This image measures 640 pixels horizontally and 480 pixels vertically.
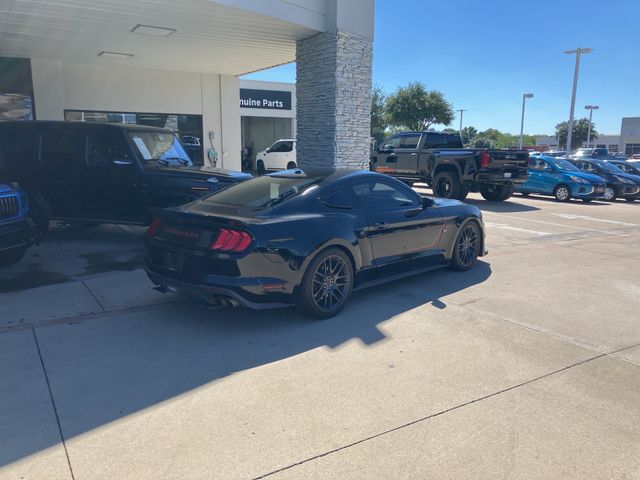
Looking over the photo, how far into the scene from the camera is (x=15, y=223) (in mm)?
6211

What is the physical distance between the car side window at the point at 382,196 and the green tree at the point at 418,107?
4221 centimetres

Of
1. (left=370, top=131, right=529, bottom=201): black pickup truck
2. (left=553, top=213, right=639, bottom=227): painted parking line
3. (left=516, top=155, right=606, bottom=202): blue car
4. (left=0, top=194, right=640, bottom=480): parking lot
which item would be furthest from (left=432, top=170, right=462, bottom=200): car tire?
(left=0, top=194, right=640, bottom=480): parking lot

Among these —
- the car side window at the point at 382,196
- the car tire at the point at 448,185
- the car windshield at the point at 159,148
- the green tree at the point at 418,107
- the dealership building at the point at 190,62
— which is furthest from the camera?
the green tree at the point at 418,107

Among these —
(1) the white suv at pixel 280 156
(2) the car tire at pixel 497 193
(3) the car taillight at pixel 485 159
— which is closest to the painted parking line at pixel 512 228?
(3) the car taillight at pixel 485 159

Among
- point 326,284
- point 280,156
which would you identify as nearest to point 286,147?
point 280,156

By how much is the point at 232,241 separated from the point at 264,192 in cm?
105

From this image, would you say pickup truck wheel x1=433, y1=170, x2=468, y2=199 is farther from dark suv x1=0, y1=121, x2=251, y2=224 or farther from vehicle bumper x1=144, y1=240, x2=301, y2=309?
vehicle bumper x1=144, y1=240, x2=301, y2=309

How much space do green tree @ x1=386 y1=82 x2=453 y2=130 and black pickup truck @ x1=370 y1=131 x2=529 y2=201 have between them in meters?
30.4

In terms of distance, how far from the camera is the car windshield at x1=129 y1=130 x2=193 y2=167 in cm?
831

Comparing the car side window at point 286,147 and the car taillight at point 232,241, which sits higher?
the car side window at point 286,147

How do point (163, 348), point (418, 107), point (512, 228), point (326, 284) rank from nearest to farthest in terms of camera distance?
1. point (163, 348)
2. point (326, 284)
3. point (512, 228)
4. point (418, 107)

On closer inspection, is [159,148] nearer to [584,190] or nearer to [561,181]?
[561,181]

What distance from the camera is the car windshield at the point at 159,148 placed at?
27.3ft

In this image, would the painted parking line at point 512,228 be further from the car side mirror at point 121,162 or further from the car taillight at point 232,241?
the car taillight at point 232,241
